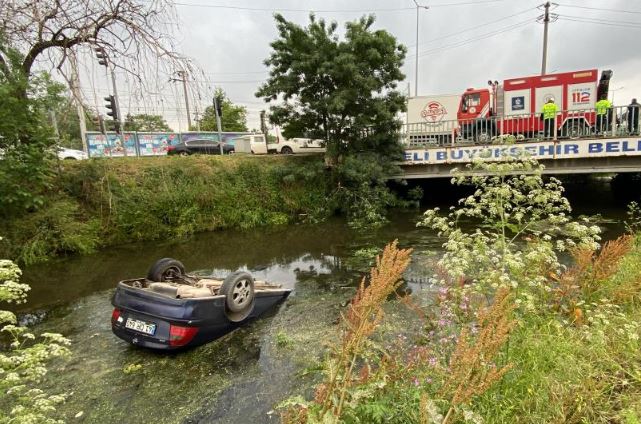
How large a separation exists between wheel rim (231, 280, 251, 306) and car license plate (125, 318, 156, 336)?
0.96 m

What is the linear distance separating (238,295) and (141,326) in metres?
1.16

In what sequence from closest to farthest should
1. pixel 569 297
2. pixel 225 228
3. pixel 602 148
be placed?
pixel 569 297, pixel 602 148, pixel 225 228

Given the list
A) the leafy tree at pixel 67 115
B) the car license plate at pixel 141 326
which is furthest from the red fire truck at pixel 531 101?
the car license plate at pixel 141 326

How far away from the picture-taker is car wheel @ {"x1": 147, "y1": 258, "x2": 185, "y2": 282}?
510 centimetres

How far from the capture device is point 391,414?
2215 millimetres

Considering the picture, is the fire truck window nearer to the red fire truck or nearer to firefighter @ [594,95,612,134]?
the red fire truck

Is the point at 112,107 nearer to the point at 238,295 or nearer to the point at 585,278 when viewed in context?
the point at 238,295

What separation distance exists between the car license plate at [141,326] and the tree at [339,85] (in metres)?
9.35

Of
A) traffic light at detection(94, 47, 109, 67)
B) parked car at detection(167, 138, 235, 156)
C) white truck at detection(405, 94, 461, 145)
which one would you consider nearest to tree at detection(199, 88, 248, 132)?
parked car at detection(167, 138, 235, 156)

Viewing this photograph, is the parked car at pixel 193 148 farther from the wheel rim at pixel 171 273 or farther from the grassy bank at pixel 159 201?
the wheel rim at pixel 171 273

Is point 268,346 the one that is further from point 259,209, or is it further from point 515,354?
point 259,209

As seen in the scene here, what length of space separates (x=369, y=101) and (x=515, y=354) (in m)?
11.1

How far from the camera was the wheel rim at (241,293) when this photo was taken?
14.9ft

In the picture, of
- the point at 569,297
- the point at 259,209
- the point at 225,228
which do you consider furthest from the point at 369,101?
the point at 569,297
